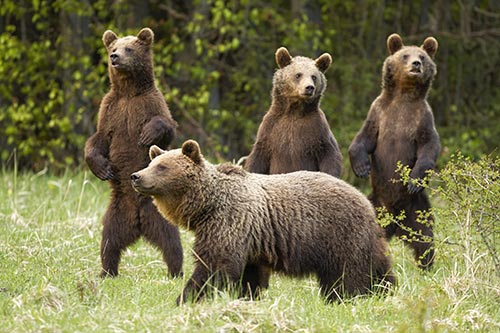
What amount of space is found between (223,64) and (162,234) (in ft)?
29.8

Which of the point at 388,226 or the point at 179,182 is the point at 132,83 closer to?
the point at 179,182

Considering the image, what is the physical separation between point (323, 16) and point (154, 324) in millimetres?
13464

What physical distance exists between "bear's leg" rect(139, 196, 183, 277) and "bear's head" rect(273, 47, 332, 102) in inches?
58.4

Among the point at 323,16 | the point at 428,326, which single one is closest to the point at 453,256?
the point at 428,326

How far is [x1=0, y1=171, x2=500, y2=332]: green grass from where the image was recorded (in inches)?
213

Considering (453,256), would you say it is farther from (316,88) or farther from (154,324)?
(154,324)

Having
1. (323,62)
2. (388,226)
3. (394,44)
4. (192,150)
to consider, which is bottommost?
(388,226)

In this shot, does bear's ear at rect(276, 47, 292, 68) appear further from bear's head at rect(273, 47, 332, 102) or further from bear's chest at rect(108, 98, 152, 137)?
bear's chest at rect(108, 98, 152, 137)

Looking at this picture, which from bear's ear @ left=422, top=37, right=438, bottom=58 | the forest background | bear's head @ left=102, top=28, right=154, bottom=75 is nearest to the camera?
bear's head @ left=102, top=28, right=154, bottom=75

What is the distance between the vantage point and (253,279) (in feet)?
22.2

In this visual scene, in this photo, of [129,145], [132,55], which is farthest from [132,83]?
[129,145]

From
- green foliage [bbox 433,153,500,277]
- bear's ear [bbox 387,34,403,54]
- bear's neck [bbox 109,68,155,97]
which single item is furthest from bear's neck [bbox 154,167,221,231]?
bear's ear [bbox 387,34,403,54]

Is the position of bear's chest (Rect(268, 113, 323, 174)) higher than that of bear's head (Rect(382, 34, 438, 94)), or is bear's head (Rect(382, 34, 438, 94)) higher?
bear's head (Rect(382, 34, 438, 94))

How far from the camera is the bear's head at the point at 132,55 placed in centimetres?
838
